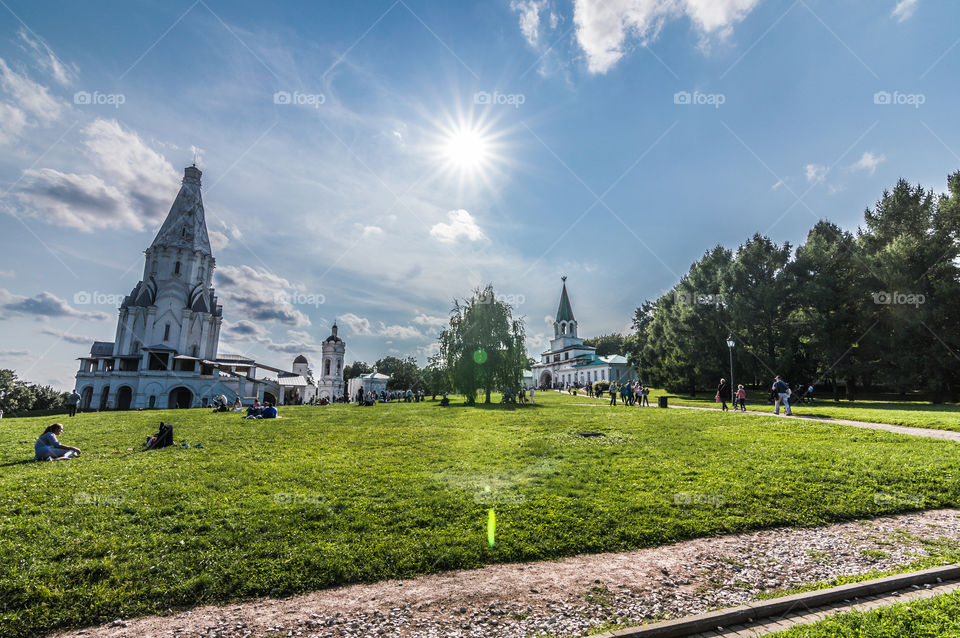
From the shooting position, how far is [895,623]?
15.9ft

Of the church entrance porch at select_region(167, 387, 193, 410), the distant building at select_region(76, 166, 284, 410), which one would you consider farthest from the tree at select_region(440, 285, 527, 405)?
the church entrance porch at select_region(167, 387, 193, 410)

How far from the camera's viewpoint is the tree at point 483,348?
34594mm

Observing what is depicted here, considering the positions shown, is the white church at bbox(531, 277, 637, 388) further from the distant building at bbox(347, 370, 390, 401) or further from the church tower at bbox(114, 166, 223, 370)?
the church tower at bbox(114, 166, 223, 370)

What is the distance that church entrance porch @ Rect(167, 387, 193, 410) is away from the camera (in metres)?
63.0

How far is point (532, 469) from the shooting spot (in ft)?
37.2

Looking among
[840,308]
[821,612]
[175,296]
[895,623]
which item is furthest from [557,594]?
[175,296]

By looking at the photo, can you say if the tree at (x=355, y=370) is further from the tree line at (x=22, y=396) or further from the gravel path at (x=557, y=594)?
the gravel path at (x=557, y=594)

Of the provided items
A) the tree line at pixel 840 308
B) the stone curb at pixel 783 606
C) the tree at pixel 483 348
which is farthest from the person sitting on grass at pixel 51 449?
the tree line at pixel 840 308

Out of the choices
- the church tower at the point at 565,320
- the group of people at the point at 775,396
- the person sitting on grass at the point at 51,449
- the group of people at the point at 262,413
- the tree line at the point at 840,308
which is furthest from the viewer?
the church tower at the point at 565,320

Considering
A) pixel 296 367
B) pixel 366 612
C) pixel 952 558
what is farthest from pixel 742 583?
pixel 296 367

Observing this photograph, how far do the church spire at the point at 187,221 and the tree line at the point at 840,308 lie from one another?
250 feet

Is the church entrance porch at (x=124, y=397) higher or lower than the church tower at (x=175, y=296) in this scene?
lower

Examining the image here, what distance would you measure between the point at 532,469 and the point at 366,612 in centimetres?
666

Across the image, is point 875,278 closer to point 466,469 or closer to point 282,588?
point 466,469
